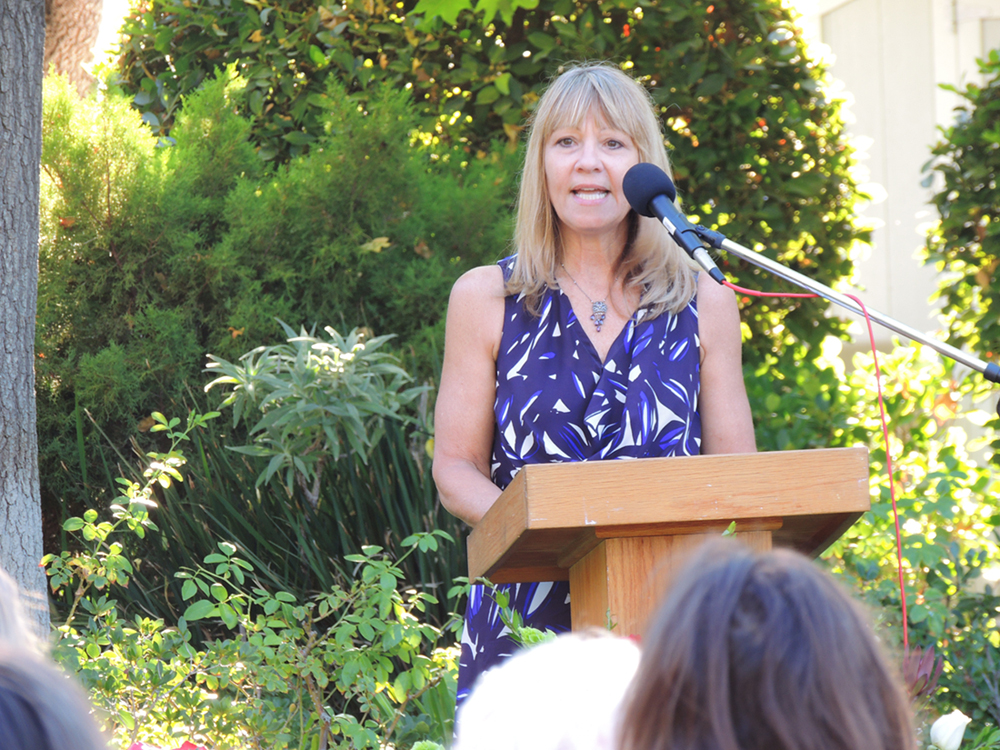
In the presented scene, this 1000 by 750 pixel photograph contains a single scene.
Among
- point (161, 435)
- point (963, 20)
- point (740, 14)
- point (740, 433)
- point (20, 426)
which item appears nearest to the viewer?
point (740, 433)

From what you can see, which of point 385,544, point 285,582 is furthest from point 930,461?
point 285,582

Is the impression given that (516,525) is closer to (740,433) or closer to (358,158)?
(740,433)

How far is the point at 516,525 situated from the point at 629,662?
64 centimetres

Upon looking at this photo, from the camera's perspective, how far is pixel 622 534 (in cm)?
155

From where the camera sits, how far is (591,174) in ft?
7.59

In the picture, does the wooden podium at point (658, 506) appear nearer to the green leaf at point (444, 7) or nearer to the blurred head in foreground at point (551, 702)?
the blurred head in foreground at point (551, 702)

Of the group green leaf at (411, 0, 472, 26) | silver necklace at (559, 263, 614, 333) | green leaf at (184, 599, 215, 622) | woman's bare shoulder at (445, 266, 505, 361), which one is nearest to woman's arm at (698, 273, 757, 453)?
silver necklace at (559, 263, 614, 333)

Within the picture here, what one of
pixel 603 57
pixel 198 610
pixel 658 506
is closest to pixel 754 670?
pixel 658 506

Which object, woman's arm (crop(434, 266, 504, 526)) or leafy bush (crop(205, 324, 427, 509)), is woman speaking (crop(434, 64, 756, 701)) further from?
leafy bush (crop(205, 324, 427, 509))

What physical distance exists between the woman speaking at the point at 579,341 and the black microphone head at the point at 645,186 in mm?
225

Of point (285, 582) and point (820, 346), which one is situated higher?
point (820, 346)

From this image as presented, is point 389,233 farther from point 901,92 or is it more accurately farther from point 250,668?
point 901,92

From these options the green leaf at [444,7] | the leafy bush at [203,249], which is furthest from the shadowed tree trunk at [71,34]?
the green leaf at [444,7]

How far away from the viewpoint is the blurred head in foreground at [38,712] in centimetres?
74
